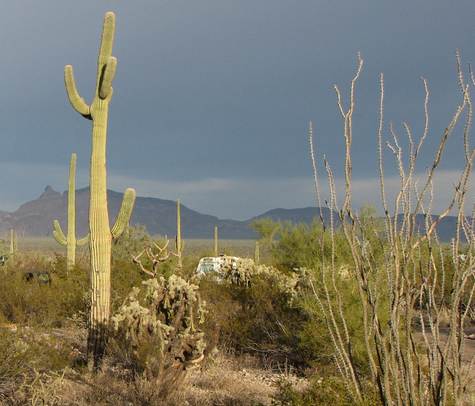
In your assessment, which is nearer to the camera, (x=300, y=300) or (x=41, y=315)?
(x=300, y=300)

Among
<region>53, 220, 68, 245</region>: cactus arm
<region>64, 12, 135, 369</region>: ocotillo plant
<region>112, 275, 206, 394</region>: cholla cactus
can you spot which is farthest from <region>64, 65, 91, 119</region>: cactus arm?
<region>53, 220, 68, 245</region>: cactus arm

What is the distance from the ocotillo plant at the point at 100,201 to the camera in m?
8.96

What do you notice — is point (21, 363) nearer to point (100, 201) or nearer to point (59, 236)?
point (100, 201)

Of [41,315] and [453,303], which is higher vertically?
[453,303]

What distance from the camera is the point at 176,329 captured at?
24.2 feet

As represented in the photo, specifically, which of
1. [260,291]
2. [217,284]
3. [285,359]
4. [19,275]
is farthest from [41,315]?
[285,359]

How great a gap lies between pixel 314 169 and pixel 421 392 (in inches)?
54.6

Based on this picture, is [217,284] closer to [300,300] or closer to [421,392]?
[300,300]

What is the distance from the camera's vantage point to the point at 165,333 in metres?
7.23

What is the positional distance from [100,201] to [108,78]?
1917mm

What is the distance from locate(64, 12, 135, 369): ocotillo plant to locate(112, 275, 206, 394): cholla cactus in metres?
1.18

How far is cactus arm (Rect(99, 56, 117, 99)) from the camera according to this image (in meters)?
9.70

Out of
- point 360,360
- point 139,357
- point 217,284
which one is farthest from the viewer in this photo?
point 217,284

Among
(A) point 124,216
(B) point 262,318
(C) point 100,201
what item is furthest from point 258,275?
(C) point 100,201
